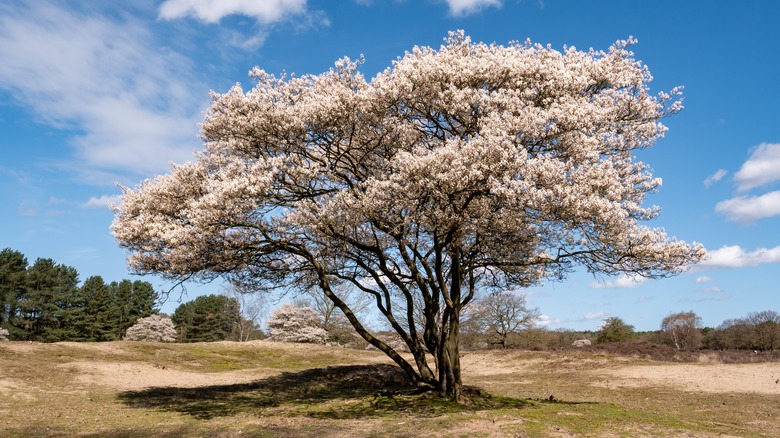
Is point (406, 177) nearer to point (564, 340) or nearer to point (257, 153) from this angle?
point (257, 153)

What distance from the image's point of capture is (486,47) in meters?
18.5

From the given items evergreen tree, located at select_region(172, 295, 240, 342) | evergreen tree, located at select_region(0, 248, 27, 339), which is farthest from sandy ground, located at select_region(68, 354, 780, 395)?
evergreen tree, located at select_region(172, 295, 240, 342)

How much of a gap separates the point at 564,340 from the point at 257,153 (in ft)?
205

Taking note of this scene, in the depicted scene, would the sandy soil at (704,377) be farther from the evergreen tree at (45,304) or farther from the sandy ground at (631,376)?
the evergreen tree at (45,304)

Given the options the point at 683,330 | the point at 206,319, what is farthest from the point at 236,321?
the point at 683,330

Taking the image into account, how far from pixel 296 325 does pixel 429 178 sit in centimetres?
5876

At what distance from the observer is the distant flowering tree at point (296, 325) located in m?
66.3

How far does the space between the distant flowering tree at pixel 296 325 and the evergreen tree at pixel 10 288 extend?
128ft

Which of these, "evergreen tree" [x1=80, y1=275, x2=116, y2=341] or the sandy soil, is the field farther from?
"evergreen tree" [x1=80, y1=275, x2=116, y2=341]

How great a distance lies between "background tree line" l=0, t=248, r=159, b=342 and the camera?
7631cm

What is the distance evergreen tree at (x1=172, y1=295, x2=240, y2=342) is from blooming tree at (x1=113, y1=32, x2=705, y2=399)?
78238mm

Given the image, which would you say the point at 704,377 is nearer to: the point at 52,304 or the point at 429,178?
the point at 429,178

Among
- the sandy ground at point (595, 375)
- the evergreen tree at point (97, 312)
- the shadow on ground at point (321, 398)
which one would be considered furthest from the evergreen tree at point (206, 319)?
the shadow on ground at point (321, 398)

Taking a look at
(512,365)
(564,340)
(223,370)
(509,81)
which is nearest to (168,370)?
(223,370)
